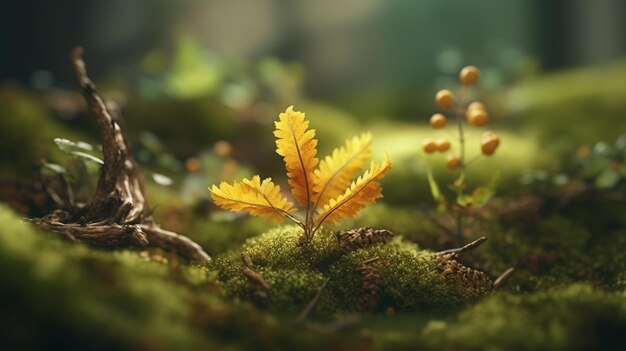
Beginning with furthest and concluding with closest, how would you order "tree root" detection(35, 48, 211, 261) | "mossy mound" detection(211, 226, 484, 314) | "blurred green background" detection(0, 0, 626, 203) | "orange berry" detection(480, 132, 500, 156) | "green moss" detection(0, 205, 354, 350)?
"blurred green background" detection(0, 0, 626, 203) < "orange berry" detection(480, 132, 500, 156) < "tree root" detection(35, 48, 211, 261) < "mossy mound" detection(211, 226, 484, 314) < "green moss" detection(0, 205, 354, 350)

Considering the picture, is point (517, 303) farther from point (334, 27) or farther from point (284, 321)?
point (334, 27)

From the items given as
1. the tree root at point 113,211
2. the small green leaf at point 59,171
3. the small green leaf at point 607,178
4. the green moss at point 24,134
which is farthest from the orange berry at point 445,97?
the green moss at point 24,134

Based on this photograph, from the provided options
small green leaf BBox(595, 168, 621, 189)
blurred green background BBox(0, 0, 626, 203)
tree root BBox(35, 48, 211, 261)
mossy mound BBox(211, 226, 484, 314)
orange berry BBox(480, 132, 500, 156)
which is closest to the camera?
mossy mound BBox(211, 226, 484, 314)

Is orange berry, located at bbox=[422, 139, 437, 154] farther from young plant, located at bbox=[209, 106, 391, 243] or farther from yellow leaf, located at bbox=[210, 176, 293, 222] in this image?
yellow leaf, located at bbox=[210, 176, 293, 222]

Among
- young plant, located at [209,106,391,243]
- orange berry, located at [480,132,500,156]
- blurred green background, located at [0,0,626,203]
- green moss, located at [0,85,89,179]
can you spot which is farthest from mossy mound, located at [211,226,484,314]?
green moss, located at [0,85,89,179]

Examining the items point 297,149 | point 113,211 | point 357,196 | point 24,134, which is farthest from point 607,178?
point 24,134

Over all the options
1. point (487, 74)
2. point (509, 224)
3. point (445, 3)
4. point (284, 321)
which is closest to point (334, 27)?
point (445, 3)
